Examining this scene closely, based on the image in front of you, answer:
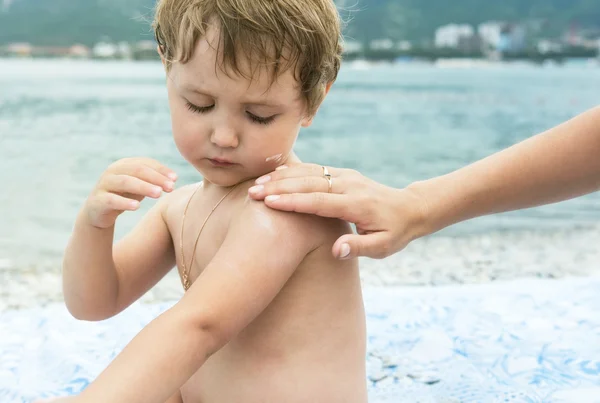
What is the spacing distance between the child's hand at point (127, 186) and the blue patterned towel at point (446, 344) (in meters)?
0.91

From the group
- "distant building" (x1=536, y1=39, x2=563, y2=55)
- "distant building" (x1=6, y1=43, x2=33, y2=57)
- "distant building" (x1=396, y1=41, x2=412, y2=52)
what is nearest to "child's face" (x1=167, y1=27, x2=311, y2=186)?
"distant building" (x1=396, y1=41, x2=412, y2=52)

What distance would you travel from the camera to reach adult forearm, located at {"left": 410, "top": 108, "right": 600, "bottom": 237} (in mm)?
1448

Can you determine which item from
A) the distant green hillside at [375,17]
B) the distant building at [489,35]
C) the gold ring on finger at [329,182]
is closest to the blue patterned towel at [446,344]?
the gold ring on finger at [329,182]

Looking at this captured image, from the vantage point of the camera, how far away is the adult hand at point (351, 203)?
122 centimetres

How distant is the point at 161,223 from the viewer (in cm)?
155

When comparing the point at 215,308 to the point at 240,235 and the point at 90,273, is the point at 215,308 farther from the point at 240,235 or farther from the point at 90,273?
the point at 90,273

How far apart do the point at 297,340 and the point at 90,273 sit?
0.45m

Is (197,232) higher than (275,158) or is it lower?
lower

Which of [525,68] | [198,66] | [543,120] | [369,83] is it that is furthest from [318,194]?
[525,68]

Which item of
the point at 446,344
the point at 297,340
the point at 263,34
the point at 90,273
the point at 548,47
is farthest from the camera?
the point at 548,47

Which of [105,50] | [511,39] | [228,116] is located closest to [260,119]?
[228,116]

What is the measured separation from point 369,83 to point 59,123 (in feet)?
48.3

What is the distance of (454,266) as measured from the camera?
173 inches

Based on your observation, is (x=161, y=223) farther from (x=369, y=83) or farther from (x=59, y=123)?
(x=369, y=83)
